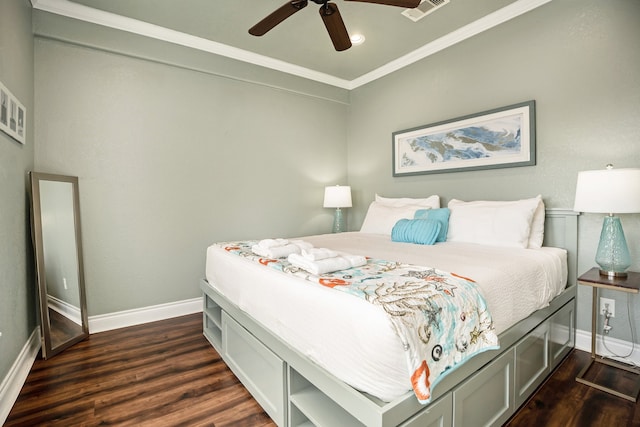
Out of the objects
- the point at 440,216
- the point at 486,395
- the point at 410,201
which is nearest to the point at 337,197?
the point at 410,201

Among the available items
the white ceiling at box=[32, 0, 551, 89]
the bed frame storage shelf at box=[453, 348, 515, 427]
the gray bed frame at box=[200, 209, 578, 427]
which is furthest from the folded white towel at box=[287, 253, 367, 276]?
the white ceiling at box=[32, 0, 551, 89]

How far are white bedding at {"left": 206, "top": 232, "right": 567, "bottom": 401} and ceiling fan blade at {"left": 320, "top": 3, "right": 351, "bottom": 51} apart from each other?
4.99 feet

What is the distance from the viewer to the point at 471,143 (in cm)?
297

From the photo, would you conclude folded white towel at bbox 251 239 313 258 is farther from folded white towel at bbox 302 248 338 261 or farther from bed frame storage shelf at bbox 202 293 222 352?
bed frame storage shelf at bbox 202 293 222 352

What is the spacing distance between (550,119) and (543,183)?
0.50 m

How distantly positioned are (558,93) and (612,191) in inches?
39.3

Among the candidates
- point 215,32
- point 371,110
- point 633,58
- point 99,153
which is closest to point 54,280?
point 99,153

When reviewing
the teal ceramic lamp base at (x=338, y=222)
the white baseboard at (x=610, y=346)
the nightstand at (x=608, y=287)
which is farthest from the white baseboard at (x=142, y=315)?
the white baseboard at (x=610, y=346)

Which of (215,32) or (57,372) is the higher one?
(215,32)

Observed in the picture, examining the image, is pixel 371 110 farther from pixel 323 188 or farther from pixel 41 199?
pixel 41 199

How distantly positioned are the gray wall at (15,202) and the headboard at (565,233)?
3.64 m

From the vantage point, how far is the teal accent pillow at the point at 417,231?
259cm

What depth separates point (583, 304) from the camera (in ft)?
7.76

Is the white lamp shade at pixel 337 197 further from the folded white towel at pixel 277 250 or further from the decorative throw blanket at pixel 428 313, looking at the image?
the decorative throw blanket at pixel 428 313
